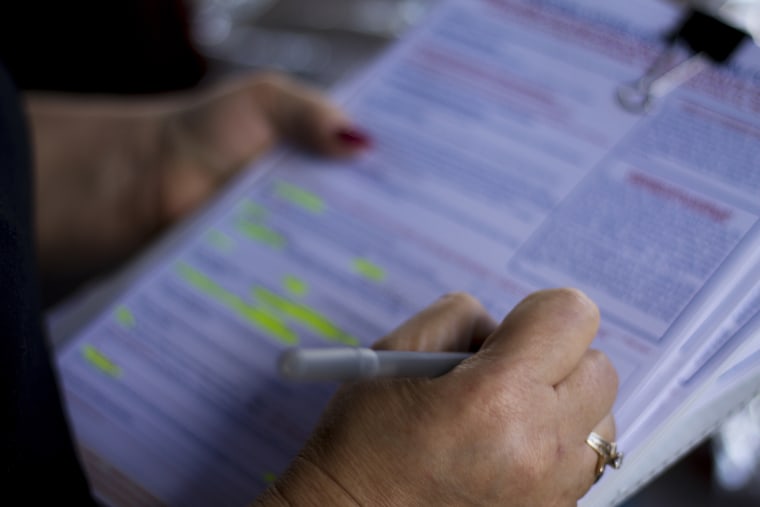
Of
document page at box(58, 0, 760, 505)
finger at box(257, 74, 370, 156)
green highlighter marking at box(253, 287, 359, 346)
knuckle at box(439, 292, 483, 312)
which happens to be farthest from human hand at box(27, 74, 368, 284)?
knuckle at box(439, 292, 483, 312)

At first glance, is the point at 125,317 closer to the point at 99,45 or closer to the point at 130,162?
the point at 130,162

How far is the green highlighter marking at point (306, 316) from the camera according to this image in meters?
0.52

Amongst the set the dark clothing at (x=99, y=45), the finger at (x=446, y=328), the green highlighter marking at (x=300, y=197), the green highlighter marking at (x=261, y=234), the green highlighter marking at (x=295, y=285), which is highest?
the finger at (x=446, y=328)

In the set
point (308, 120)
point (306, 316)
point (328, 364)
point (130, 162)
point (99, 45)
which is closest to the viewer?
point (328, 364)

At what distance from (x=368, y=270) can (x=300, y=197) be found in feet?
0.33

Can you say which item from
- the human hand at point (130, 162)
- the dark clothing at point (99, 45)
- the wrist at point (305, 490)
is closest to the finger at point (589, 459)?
the wrist at point (305, 490)

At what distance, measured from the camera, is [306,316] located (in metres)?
0.53

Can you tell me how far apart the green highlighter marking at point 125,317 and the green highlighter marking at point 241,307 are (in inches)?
1.8

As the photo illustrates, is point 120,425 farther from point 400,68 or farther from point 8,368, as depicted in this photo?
point 400,68

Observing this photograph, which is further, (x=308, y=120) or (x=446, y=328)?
(x=308, y=120)

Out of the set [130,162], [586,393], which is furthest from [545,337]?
[130,162]

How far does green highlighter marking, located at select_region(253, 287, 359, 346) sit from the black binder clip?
261 millimetres

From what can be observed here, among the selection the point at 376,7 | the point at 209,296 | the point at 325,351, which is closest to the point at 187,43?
the point at 376,7

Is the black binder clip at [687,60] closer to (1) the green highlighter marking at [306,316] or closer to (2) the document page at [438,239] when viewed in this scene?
(2) the document page at [438,239]
